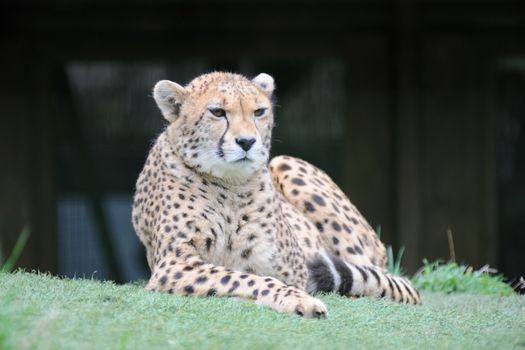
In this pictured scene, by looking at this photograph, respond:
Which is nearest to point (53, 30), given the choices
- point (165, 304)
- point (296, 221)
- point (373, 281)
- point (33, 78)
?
point (33, 78)

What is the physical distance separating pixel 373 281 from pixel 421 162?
3.28 metres

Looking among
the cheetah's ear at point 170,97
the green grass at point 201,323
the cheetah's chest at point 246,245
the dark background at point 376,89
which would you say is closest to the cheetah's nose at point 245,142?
the cheetah's chest at point 246,245

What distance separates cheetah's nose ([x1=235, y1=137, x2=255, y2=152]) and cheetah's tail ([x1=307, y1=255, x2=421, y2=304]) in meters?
0.70

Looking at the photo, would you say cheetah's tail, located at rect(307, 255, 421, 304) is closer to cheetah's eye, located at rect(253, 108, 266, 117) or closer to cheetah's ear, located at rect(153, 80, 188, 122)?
cheetah's eye, located at rect(253, 108, 266, 117)

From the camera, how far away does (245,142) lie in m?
3.72

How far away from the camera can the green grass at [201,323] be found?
272 cm

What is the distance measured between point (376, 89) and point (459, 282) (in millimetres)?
2706

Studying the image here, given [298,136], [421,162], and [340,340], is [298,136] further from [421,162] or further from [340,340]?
[340,340]

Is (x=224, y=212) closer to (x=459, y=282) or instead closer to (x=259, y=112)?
(x=259, y=112)

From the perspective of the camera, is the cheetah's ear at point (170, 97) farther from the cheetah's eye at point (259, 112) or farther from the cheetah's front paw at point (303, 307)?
the cheetah's front paw at point (303, 307)

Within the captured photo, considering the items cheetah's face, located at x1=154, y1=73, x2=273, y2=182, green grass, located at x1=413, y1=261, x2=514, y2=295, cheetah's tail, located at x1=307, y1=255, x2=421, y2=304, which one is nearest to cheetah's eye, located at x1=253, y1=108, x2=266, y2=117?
cheetah's face, located at x1=154, y1=73, x2=273, y2=182

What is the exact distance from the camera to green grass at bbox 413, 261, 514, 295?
16.0ft

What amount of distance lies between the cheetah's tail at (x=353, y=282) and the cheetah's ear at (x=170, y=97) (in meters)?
0.84

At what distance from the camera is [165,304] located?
3.25 m
